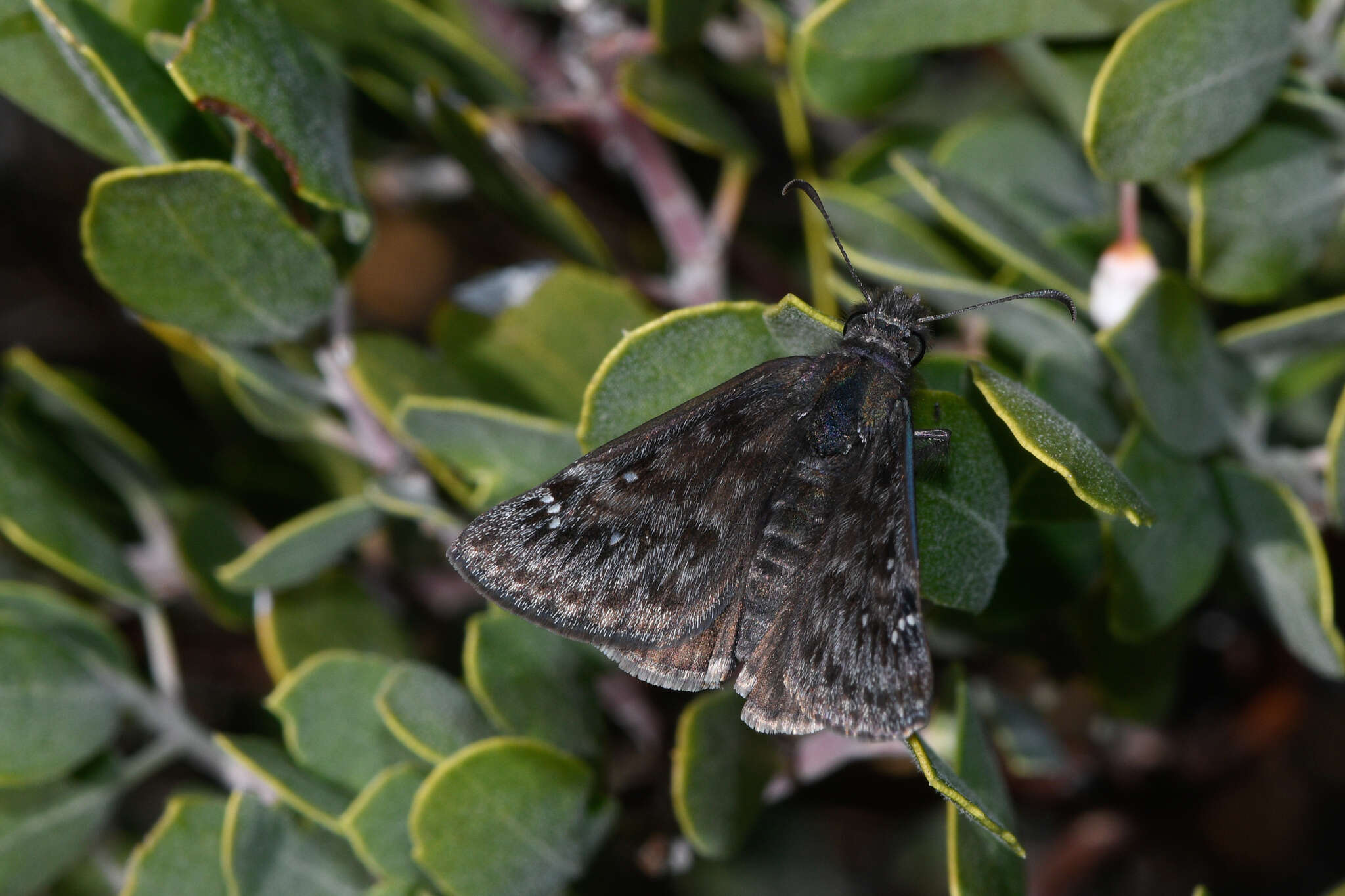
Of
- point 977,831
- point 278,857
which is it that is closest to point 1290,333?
point 977,831

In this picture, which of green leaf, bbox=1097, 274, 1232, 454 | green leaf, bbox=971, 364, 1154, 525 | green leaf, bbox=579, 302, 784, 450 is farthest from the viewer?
green leaf, bbox=1097, 274, 1232, 454

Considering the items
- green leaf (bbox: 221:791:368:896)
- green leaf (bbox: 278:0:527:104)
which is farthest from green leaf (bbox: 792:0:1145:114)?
green leaf (bbox: 221:791:368:896)

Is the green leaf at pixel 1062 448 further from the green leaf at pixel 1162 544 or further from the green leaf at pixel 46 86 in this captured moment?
the green leaf at pixel 46 86

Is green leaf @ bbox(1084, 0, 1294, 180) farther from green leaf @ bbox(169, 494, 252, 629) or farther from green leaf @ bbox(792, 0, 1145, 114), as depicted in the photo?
green leaf @ bbox(169, 494, 252, 629)

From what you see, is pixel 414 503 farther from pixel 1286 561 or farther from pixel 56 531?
pixel 1286 561

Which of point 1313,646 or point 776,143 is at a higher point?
point 776,143

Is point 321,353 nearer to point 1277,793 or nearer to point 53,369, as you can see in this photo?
point 53,369

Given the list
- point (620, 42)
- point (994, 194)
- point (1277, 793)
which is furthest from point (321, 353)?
point (1277, 793)
